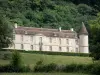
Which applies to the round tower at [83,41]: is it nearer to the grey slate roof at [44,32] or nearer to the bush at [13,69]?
the grey slate roof at [44,32]

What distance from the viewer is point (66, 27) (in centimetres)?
11638

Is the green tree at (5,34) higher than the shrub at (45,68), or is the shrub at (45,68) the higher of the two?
the green tree at (5,34)

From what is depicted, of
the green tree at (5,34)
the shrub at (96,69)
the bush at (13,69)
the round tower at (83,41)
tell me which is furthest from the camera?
the round tower at (83,41)

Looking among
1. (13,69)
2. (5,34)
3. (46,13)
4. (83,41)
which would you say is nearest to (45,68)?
(13,69)

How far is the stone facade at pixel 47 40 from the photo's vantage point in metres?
91.7

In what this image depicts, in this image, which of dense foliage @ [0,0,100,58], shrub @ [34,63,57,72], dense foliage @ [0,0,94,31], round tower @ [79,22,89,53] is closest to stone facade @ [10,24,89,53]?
round tower @ [79,22,89,53]

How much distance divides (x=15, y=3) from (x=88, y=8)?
2523 centimetres

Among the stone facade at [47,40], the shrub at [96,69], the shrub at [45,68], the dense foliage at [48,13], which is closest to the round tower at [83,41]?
the stone facade at [47,40]

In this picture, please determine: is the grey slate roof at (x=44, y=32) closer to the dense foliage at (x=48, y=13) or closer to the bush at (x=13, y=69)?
the dense foliage at (x=48, y=13)

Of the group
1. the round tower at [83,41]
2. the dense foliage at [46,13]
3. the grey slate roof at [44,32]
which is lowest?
the round tower at [83,41]

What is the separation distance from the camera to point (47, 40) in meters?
94.3

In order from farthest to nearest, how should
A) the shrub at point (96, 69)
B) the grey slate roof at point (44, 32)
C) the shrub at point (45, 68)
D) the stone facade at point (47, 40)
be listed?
the stone facade at point (47, 40) → the grey slate roof at point (44, 32) → the shrub at point (45, 68) → the shrub at point (96, 69)

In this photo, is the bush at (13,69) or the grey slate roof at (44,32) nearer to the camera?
the bush at (13,69)

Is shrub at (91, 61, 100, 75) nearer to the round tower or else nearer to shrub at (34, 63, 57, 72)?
shrub at (34, 63, 57, 72)
